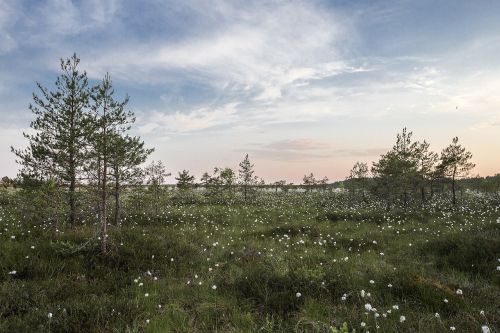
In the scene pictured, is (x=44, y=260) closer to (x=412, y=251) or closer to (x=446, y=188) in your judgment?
(x=412, y=251)

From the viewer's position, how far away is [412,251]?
36.5 feet

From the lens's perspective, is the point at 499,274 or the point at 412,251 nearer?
the point at 499,274

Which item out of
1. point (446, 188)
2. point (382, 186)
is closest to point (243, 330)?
point (382, 186)

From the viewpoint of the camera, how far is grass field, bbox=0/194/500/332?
5418 millimetres

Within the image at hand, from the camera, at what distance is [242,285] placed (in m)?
7.29

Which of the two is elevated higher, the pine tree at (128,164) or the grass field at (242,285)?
the pine tree at (128,164)

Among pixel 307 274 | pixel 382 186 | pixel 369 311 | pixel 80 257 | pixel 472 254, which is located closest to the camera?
pixel 369 311

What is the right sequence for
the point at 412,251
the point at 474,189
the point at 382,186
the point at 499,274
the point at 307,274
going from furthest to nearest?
the point at 474,189 < the point at 382,186 < the point at 412,251 < the point at 499,274 < the point at 307,274

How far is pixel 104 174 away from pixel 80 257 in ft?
7.55

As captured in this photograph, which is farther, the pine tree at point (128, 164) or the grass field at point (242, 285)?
the pine tree at point (128, 164)

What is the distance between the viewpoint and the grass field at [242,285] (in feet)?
17.8

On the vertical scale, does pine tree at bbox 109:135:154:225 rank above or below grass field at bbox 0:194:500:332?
above

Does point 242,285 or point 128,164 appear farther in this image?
point 128,164

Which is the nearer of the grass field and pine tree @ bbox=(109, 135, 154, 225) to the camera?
the grass field
